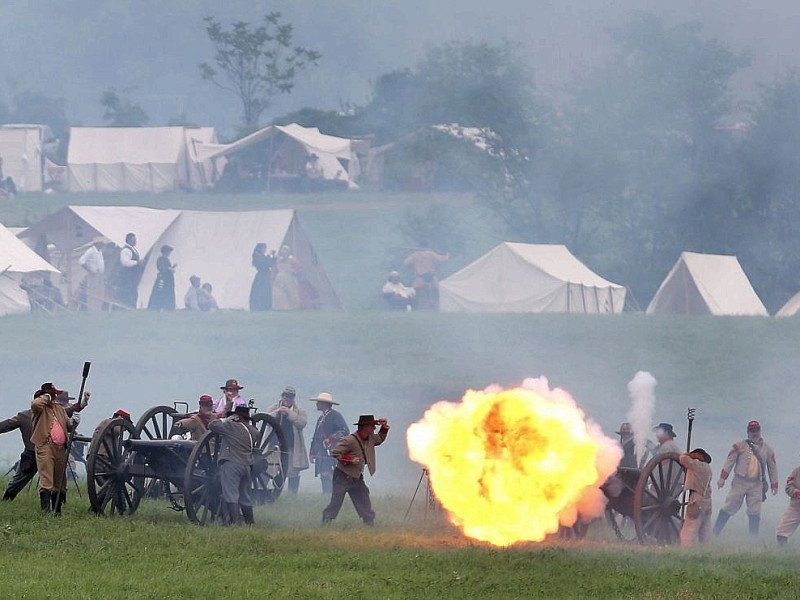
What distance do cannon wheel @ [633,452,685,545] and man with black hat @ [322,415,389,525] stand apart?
2831 mm

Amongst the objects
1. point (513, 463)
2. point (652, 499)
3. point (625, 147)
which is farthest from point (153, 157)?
point (513, 463)

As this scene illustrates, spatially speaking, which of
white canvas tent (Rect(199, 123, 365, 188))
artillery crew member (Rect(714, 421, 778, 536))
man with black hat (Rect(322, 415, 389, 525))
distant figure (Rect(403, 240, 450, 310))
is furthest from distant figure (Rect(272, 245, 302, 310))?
man with black hat (Rect(322, 415, 389, 525))

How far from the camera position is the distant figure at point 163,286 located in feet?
118

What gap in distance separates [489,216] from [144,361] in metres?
12.4

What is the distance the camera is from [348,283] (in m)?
Result: 41.1

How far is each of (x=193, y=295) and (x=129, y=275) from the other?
2.42m

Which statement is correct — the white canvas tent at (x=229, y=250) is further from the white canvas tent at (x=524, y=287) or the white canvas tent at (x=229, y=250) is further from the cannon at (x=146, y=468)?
the cannon at (x=146, y=468)

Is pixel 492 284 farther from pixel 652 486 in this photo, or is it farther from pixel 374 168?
pixel 652 486

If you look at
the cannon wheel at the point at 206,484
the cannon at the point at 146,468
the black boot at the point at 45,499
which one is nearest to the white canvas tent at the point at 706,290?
the cannon at the point at 146,468

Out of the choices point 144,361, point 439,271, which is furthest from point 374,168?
point 144,361

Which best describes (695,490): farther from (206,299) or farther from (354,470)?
(206,299)

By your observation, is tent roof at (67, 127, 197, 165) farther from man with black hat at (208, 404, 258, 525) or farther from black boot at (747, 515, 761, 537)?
man with black hat at (208, 404, 258, 525)

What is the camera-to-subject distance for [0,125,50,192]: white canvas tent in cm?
5222

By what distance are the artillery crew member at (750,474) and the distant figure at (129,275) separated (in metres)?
20.6
